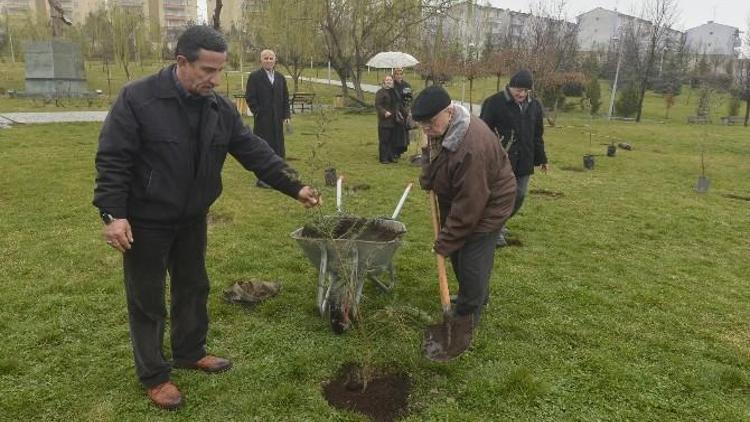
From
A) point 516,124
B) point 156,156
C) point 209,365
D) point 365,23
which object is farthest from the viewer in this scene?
point 365,23

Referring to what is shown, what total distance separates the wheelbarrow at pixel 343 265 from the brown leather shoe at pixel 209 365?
73cm

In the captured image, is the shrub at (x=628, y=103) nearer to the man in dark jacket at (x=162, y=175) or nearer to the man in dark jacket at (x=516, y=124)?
the man in dark jacket at (x=516, y=124)

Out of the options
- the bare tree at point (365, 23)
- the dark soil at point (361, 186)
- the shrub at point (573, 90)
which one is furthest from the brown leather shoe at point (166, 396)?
the shrub at point (573, 90)

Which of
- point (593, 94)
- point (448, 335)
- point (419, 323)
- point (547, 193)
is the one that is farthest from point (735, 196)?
point (593, 94)

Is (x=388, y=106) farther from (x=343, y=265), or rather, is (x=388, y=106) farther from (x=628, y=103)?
(x=628, y=103)

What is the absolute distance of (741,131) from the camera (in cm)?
2002

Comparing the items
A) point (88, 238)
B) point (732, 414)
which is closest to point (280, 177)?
point (732, 414)

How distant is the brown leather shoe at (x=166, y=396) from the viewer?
283 cm

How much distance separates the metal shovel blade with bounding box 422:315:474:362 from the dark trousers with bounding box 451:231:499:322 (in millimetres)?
85

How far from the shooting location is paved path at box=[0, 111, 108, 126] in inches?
548

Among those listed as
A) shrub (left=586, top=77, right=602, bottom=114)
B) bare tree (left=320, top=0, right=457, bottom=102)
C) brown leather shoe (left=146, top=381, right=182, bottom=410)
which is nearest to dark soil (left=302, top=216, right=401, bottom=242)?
brown leather shoe (left=146, top=381, right=182, bottom=410)

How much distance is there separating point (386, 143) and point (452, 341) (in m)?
7.34

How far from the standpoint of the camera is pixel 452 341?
135 inches

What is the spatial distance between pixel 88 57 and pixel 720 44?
70957 millimetres
